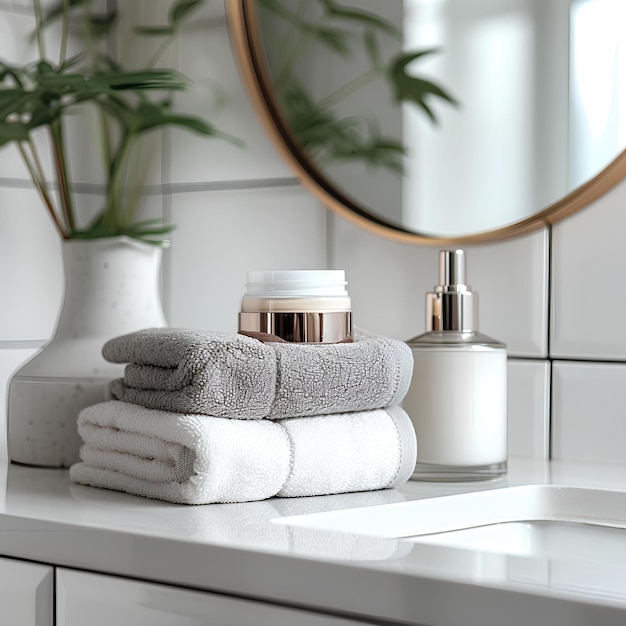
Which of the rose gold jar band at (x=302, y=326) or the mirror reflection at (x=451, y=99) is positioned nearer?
the rose gold jar band at (x=302, y=326)

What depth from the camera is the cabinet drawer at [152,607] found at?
0.56 metres

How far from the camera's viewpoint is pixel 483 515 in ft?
2.58

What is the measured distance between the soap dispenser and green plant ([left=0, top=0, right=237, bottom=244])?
33 cm

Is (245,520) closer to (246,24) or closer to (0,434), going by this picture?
(0,434)

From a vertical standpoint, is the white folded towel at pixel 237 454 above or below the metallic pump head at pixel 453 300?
below

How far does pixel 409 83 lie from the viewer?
1059 mm

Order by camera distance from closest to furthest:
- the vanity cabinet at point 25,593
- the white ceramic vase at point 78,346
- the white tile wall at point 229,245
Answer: the vanity cabinet at point 25,593 → the white ceramic vase at point 78,346 → the white tile wall at point 229,245

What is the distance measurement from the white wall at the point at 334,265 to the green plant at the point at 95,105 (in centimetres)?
3

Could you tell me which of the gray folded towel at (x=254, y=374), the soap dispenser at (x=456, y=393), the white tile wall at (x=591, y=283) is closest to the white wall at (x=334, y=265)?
the white tile wall at (x=591, y=283)

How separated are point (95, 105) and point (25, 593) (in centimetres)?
76

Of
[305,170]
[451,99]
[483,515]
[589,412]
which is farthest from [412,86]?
[483,515]

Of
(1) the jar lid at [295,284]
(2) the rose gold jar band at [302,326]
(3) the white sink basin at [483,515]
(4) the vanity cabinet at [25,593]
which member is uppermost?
(1) the jar lid at [295,284]

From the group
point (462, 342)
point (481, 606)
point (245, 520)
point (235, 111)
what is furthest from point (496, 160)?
point (481, 606)

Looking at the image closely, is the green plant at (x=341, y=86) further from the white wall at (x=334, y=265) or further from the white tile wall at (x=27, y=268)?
the white tile wall at (x=27, y=268)
